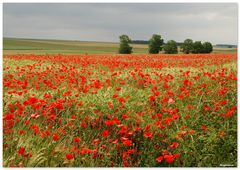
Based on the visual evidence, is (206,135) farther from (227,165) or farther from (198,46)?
(198,46)

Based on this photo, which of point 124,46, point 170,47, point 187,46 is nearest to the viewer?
point 124,46

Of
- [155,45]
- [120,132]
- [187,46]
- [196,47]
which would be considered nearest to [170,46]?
[155,45]

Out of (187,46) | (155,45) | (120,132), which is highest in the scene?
(155,45)

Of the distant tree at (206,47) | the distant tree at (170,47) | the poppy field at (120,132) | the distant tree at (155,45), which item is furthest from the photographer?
the distant tree at (206,47)

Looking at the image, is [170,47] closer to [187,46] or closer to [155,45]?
[155,45]

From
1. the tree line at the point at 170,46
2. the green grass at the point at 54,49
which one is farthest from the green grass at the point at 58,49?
the tree line at the point at 170,46

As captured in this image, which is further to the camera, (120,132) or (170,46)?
(170,46)

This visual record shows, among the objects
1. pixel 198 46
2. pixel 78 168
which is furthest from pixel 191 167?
pixel 198 46

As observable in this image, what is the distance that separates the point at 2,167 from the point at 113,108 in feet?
8.69

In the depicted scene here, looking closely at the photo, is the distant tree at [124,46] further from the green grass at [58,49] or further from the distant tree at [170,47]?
the distant tree at [170,47]

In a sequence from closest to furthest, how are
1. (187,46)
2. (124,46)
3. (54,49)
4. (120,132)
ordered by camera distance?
(120,132) < (124,46) < (187,46) < (54,49)

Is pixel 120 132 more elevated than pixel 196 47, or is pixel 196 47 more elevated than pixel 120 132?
pixel 196 47

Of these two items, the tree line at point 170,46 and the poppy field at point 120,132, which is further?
the tree line at point 170,46

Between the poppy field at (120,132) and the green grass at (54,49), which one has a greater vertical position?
the green grass at (54,49)
